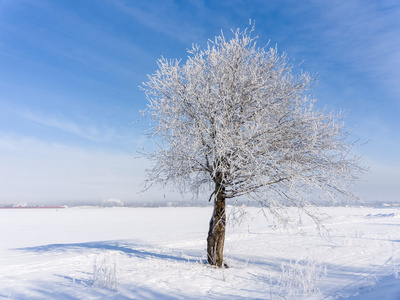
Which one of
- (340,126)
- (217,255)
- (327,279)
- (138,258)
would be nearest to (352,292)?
(327,279)

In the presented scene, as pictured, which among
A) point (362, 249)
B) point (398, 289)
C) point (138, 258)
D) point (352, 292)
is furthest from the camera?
point (362, 249)

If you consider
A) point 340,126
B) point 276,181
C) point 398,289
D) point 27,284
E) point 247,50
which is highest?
point 247,50

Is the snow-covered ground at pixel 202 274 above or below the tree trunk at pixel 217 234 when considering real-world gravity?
below

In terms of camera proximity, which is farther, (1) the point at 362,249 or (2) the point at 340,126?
(1) the point at 362,249

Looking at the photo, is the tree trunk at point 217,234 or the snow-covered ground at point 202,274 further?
the tree trunk at point 217,234

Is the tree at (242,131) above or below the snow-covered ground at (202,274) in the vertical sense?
above

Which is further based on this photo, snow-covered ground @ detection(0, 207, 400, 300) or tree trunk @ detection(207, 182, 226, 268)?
tree trunk @ detection(207, 182, 226, 268)

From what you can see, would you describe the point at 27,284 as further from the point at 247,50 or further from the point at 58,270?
the point at 247,50

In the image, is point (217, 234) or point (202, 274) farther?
point (217, 234)

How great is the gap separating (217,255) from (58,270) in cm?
512

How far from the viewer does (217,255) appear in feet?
30.1

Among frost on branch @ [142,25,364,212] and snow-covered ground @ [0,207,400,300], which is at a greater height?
frost on branch @ [142,25,364,212]

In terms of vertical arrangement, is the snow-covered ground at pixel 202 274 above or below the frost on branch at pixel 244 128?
below

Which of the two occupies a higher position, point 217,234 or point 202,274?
point 217,234
